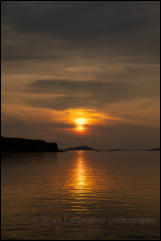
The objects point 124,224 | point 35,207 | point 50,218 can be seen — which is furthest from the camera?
point 35,207

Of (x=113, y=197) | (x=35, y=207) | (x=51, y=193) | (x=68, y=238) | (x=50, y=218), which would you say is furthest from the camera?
(x=51, y=193)

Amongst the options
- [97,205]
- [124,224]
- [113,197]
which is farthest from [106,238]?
[113,197]

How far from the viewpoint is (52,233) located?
2516 cm

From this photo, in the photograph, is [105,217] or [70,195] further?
[70,195]

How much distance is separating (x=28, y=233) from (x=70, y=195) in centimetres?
1875

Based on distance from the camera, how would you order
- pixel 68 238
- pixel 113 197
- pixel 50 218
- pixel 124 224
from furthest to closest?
pixel 113 197
pixel 50 218
pixel 124 224
pixel 68 238

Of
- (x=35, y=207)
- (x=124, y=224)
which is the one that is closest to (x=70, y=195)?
(x=35, y=207)

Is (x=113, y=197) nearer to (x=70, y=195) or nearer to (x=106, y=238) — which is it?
(x=70, y=195)

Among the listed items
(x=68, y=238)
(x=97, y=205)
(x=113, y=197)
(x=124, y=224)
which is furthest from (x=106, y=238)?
(x=113, y=197)

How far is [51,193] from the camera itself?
4578 centimetres

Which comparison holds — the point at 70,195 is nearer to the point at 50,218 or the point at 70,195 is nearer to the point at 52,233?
the point at 50,218

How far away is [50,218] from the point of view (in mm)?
29953

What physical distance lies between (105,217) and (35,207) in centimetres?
826

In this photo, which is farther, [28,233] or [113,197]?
[113,197]
